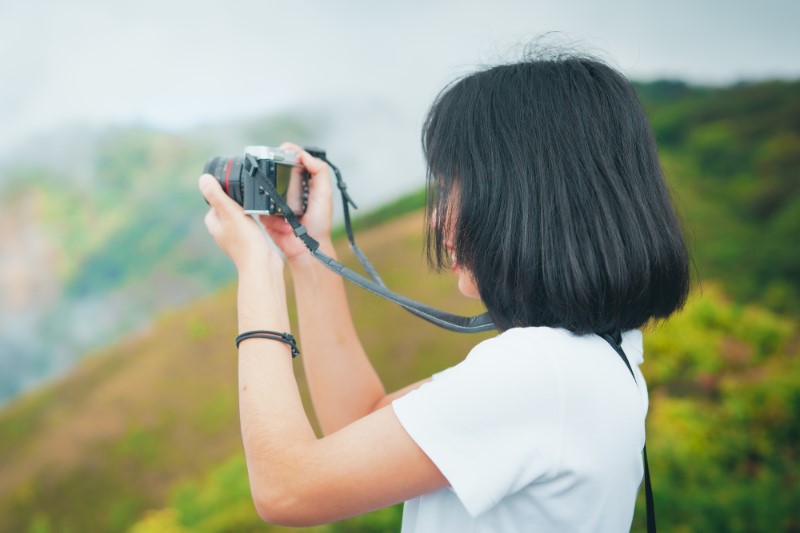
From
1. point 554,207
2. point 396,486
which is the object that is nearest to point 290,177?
point 554,207

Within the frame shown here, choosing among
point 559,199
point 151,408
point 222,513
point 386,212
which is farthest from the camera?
point 386,212

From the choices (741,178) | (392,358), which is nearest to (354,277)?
(392,358)

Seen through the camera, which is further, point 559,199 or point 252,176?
point 252,176

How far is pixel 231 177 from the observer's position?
110 cm

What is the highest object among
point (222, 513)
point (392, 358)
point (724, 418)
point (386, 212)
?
point (386, 212)

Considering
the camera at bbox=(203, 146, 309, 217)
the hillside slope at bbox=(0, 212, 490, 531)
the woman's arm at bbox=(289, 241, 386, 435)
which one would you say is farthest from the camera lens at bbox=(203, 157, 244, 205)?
the hillside slope at bbox=(0, 212, 490, 531)

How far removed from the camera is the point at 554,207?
0.83 m

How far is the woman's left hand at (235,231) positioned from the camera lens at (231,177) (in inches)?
0.8

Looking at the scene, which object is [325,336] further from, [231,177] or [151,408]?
[151,408]

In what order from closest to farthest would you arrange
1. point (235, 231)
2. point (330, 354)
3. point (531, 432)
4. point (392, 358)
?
point (531, 432)
point (235, 231)
point (330, 354)
point (392, 358)

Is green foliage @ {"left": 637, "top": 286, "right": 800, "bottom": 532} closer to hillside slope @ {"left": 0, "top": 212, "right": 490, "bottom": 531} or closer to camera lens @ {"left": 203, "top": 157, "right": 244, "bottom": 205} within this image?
hillside slope @ {"left": 0, "top": 212, "right": 490, "bottom": 531}

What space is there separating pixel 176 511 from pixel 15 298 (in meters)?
1.03

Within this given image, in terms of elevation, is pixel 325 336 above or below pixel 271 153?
below

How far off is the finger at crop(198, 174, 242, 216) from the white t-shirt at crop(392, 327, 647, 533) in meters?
0.50
